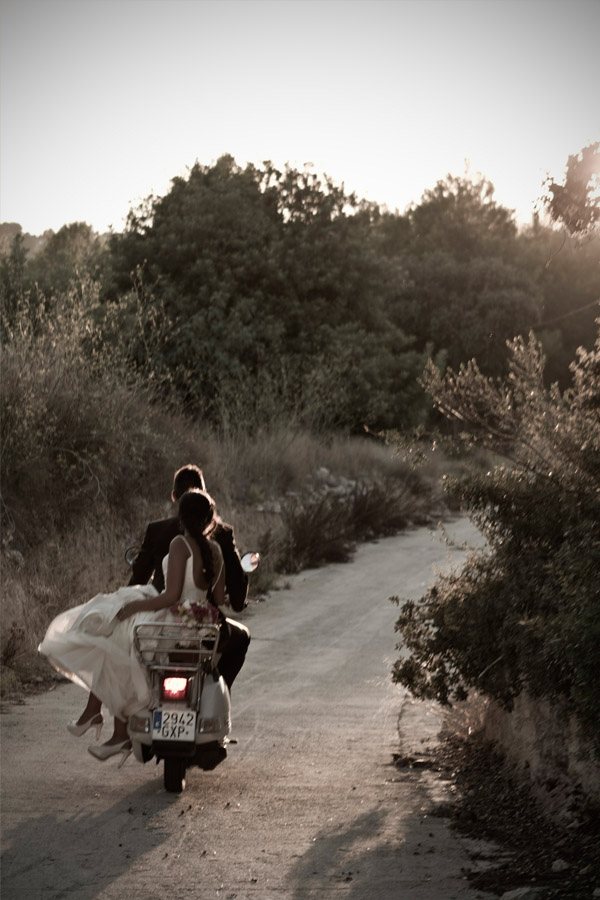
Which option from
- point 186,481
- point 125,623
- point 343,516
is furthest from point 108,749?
point 343,516

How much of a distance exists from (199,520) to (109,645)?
0.91m

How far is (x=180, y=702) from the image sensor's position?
26.8ft

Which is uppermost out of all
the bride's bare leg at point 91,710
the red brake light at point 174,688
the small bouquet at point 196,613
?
the small bouquet at point 196,613

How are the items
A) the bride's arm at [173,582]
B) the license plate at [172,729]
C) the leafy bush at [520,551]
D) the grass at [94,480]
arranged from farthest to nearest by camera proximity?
the grass at [94,480] → the bride's arm at [173,582] → the license plate at [172,729] → the leafy bush at [520,551]

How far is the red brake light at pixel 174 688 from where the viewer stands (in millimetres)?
8172

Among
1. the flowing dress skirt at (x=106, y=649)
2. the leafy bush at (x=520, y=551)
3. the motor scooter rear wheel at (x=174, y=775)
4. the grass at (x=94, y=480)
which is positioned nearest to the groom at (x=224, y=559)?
the flowing dress skirt at (x=106, y=649)

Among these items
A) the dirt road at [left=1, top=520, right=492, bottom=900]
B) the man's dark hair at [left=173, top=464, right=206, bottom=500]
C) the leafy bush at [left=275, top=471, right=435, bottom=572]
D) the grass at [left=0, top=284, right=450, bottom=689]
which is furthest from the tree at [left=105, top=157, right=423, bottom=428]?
the man's dark hair at [left=173, top=464, right=206, bottom=500]

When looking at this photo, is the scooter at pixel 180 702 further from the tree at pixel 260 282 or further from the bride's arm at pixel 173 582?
the tree at pixel 260 282

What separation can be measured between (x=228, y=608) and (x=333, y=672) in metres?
4.63

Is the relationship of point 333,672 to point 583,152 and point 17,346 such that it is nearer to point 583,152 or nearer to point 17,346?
point 583,152

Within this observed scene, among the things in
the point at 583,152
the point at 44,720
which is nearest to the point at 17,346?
the point at 44,720

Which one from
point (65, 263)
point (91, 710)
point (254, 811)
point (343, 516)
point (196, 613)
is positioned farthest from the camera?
point (65, 263)

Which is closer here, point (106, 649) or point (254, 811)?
point (254, 811)

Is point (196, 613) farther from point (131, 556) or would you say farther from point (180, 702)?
point (131, 556)
